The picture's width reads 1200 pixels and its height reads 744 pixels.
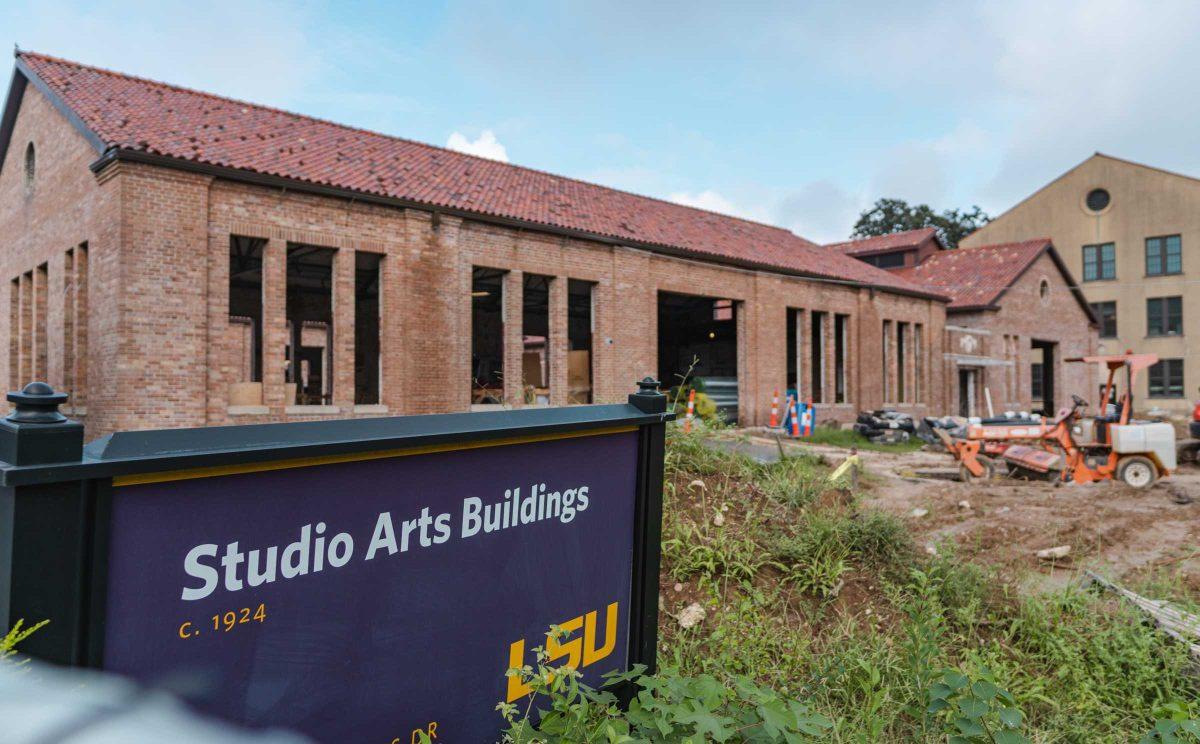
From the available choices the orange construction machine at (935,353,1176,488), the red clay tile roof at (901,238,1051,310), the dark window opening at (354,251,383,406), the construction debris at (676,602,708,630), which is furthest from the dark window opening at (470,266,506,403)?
the red clay tile roof at (901,238,1051,310)

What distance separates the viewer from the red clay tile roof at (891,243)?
119ft

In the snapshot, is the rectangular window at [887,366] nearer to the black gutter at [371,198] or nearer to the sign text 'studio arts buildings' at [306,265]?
the sign text 'studio arts buildings' at [306,265]

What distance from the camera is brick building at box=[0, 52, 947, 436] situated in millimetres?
12414

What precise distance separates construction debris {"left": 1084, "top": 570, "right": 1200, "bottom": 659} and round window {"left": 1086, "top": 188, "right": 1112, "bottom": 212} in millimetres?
44776

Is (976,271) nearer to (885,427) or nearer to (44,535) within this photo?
(885,427)

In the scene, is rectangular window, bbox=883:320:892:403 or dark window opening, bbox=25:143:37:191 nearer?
dark window opening, bbox=25:143:37:191

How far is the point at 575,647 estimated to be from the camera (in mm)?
2523

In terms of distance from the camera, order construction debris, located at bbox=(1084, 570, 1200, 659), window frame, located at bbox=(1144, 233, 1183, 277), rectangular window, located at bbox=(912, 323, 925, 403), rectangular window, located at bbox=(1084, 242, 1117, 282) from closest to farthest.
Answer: construction debris, located at bbox=(1084, 570, 1200, 659)
rectangular window, located at bbox=(912, 323, 925, 403)
window frame, located at bbox=(1144, 233, 1183, 277)
rectangular window, located at bbox=(1084, 242, 1117, 282)

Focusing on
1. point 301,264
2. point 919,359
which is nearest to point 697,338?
point 919,359

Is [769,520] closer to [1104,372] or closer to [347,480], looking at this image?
[347,480]

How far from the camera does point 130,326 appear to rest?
12000 millimetres

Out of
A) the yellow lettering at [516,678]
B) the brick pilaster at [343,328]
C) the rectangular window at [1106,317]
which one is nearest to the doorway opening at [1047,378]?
the rectangular window at [1106,317]

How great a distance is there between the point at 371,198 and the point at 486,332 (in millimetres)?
12540

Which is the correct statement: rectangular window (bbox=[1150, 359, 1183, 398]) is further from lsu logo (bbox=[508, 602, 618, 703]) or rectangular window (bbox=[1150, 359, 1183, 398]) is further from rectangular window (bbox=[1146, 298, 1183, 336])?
lsu logo (bbox=[508, 602, 618, 703])
